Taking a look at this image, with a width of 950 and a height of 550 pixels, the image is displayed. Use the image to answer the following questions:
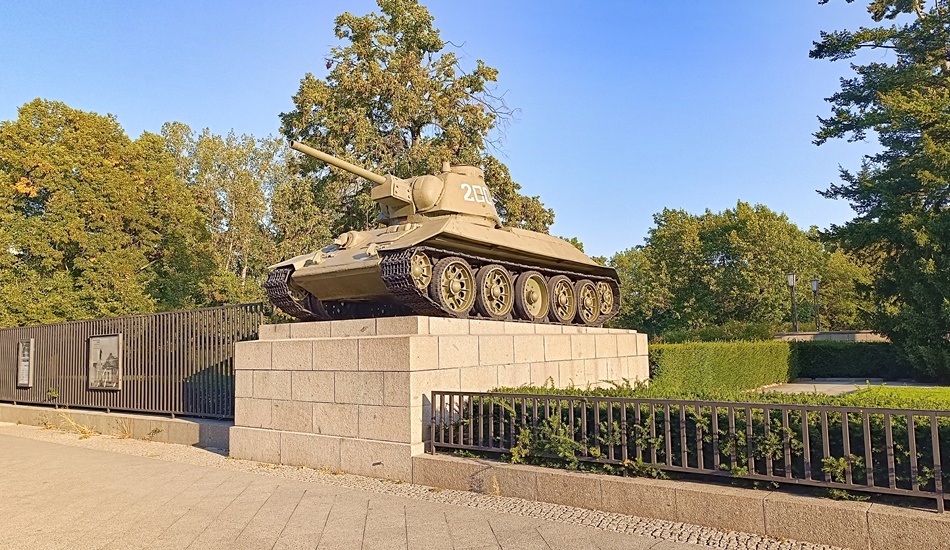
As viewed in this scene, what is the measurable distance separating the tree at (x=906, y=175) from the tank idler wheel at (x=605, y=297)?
10.7m

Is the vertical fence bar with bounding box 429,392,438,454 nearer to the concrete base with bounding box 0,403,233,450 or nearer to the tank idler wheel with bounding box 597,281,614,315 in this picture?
the concrete base with bounding box 0,403,233,450

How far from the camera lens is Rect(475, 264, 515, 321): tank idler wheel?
1155 centimetres

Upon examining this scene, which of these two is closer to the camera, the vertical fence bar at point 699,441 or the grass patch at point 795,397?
the grass patch at point 795,397

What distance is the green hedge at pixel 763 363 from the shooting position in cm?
1753

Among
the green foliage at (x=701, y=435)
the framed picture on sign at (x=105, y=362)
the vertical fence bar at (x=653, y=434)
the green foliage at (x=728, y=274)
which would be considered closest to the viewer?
the green foliage at (x=701, y=435)

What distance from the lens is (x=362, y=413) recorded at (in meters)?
8.55

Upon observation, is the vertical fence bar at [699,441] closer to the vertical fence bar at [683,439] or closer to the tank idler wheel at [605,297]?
the vertical fence bar at [683,439]

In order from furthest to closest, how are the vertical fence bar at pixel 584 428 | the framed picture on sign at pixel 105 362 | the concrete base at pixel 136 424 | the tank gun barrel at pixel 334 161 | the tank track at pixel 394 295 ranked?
the framed picture on sign at pixel 105 362 → the tank gun barrel at pixel 334 161 → the concrete base at pixel 136 424 → the tank track at pixel 394 295 → the vertical fence bar at pixel 584 428

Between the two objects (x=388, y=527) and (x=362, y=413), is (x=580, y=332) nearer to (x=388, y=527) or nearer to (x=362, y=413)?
(x=362, y=413)

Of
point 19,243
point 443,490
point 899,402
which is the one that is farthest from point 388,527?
point 19,243

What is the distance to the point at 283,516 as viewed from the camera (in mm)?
6504

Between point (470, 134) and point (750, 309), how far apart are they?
21430mm

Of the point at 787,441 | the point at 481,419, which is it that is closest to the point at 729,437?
the point at 787,441

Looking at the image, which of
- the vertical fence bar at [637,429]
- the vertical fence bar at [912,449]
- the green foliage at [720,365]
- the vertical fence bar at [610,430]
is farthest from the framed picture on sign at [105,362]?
the vertical fence bar at [912,449]
